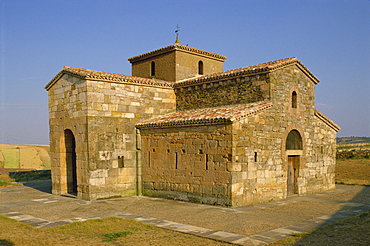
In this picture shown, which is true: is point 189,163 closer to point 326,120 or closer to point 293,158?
point 293,158

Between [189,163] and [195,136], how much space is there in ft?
3.47

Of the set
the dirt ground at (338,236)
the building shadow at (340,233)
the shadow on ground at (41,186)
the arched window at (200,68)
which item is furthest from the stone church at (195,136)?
the dirt ground at (338,236)

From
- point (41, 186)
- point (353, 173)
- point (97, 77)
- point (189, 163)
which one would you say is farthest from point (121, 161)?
point (353, 173)

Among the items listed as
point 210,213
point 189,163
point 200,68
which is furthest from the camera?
point 200,68

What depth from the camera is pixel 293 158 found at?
14.2 meters

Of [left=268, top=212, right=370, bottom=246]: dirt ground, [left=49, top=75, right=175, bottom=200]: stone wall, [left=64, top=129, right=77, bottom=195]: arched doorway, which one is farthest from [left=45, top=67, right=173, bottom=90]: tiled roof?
[left=268, top=212, right=370, bottom=246]: dirt ground

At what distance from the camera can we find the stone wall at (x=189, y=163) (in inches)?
451

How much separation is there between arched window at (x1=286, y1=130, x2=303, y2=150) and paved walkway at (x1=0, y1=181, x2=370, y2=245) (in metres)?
2.08

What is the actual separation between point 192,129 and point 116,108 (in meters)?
3.53

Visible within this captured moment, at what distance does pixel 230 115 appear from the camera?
37.5ft

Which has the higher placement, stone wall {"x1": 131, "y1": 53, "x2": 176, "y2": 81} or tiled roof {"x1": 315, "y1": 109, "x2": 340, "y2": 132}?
stone wall {"x1": 131, "y1": 53, "x2": 176, "y2": 81}

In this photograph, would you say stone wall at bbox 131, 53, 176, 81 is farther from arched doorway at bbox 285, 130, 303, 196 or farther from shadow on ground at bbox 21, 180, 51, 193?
shadow on ground at bbox 21, 180, 51, 193

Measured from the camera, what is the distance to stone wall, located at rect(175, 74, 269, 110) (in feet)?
43.0

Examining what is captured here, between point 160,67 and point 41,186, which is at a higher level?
point 160,67
